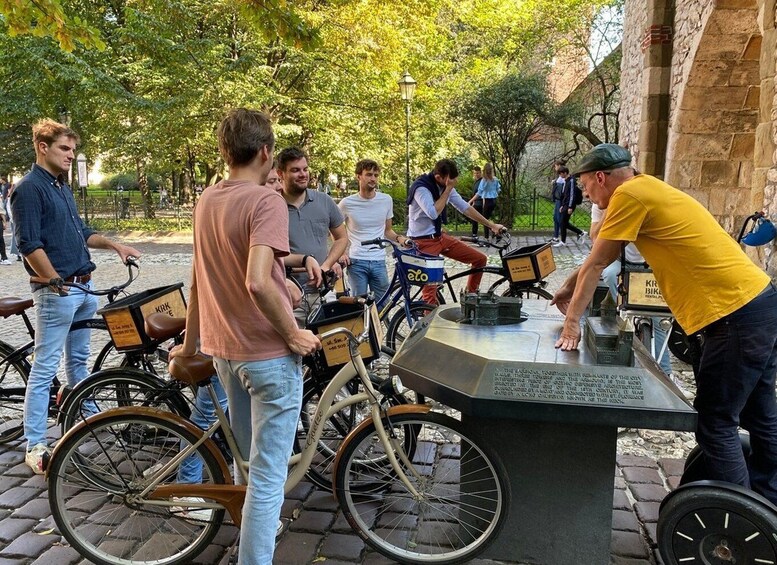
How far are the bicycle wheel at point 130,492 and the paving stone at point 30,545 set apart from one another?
156mm

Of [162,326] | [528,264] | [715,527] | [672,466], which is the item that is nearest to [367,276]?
[528,264]

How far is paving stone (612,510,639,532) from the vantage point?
10.7ft

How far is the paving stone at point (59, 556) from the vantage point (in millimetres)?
3008

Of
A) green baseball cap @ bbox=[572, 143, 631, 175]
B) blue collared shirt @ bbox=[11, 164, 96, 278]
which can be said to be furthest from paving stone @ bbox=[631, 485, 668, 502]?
blue collared shirt @ bbox=[11, 164, 96, 278]

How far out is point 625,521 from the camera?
3314 mm

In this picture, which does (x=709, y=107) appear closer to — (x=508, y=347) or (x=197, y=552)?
(x=508, y=347)

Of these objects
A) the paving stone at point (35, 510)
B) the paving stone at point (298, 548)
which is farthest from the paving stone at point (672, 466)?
the paving stone at point (35, 510)

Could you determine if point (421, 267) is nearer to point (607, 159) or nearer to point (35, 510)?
point (607, 159)

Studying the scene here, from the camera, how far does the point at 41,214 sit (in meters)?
3.79

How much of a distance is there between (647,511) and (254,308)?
2349 mm

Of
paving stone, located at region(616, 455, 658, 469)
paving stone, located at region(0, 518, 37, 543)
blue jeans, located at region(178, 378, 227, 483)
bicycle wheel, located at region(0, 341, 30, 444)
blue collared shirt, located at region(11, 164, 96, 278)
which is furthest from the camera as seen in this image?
bicycle wheel, located at region(0, 341, 30, 444)

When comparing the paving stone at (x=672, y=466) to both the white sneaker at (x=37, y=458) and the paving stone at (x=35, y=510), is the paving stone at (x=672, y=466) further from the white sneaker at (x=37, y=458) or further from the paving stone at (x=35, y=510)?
the white sneaker at (x=37, y=458)

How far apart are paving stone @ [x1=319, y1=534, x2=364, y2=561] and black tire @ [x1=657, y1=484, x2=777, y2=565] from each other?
1.34 metres

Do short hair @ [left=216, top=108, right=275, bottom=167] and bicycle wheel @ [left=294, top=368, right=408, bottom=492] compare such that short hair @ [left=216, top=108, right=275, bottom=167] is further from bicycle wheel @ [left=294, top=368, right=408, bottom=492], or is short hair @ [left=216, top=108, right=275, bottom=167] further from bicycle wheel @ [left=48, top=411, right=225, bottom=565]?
bicycle wheel @ [left=294, top=368, right=408, bottom=492]
